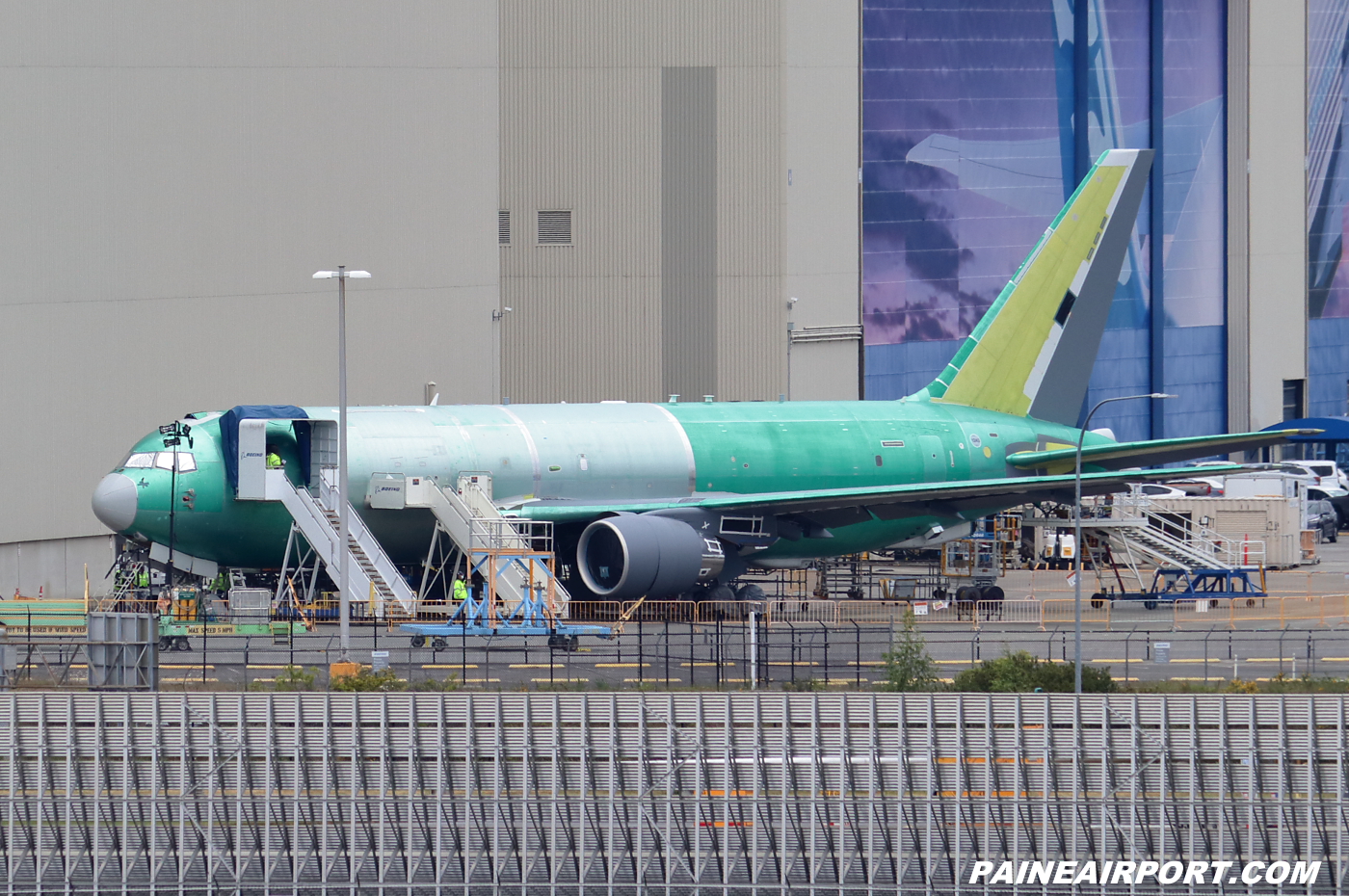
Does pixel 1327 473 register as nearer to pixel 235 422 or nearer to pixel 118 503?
pixel 235 422

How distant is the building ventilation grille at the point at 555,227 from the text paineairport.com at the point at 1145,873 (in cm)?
5262

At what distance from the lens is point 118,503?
46.9 meters

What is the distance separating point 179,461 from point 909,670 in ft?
64.1

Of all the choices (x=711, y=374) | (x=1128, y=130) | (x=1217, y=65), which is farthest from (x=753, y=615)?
(x=1217, y=65)

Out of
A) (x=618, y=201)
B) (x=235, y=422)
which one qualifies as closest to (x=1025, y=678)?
(x=235, y=422)

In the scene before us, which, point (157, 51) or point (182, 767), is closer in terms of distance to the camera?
point (182, 767)

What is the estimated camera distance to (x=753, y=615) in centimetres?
4034

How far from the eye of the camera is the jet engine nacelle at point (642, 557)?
48.5 m

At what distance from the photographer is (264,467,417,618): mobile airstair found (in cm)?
4731

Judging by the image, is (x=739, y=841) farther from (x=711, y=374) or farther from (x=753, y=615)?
(x=711, y=374)

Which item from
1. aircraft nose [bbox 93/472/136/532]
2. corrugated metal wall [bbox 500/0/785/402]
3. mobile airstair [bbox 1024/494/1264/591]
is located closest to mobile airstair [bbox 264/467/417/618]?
aircraft nose [bbox 93/472/136/532]

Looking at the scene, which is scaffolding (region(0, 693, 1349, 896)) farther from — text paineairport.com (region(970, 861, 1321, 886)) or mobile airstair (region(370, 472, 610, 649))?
mobile airstair (region(370, 472, 610, 649))

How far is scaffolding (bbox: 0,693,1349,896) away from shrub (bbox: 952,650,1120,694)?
8.31m

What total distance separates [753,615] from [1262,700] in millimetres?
14115
